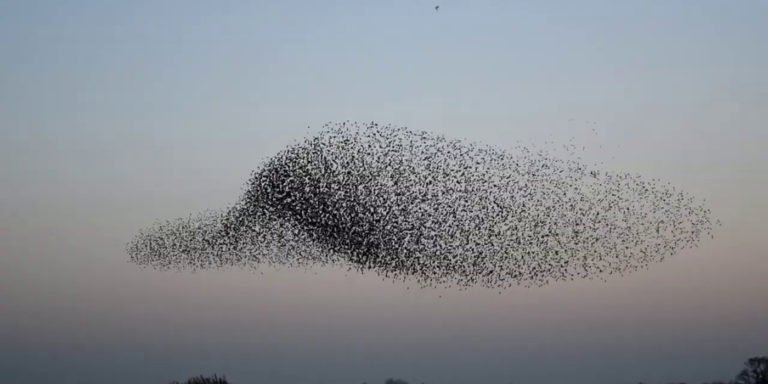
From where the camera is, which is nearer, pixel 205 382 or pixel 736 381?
pixel 205 382

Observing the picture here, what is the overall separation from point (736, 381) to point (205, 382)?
43.7 m

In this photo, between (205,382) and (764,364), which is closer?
(205,382)

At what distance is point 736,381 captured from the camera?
73438mm

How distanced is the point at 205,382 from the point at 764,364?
145ft

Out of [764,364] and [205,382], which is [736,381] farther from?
[205,382]

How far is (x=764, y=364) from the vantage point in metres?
72.4

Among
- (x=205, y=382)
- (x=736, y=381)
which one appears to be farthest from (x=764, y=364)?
(x=205, y=382)

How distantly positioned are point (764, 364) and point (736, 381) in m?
2.44
